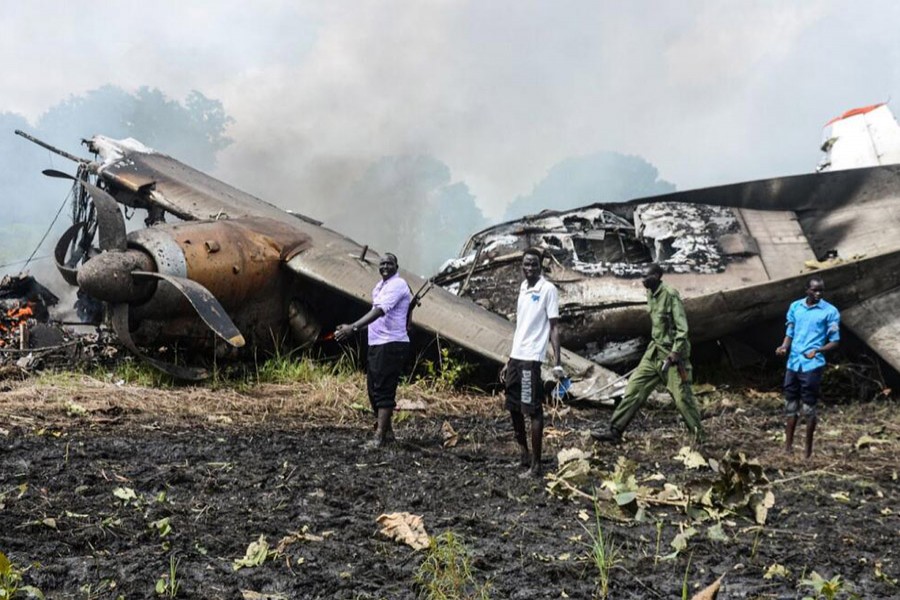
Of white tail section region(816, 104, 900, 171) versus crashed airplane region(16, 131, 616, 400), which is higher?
white tail section region(816, 104, 900, 171)

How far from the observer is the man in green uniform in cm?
643

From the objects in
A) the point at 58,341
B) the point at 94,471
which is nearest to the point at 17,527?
the point at 94,471

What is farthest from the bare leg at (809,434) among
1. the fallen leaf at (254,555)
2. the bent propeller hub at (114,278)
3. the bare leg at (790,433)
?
the bent propeller hub at (114,278)

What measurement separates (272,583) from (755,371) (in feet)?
27.8

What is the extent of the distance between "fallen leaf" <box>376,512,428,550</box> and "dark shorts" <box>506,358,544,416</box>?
4.96 feet

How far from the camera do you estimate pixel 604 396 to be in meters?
8.22

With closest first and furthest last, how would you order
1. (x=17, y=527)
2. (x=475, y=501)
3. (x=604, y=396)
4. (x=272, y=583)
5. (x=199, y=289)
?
1. (x=272, y=583)
2. (x=17, y=527)
3. (x=475, y=501)
4. (x=199, y=289)
5. (x=604, y=396)

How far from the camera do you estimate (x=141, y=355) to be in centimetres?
775

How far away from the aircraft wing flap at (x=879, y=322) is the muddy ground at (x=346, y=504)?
1.99 m

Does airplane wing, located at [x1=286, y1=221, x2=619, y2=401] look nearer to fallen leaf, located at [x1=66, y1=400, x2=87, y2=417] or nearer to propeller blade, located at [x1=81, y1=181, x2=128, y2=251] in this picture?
propeller blade, located at [x1=81, y1=181, x2=128, y2=251]

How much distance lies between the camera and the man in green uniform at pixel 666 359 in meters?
6.43

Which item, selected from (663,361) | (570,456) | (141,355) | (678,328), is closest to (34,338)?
(141,355)

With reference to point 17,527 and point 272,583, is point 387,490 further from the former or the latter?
point 17,527

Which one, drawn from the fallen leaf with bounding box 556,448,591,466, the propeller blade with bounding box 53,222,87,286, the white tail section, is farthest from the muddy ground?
the white tail section
